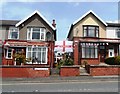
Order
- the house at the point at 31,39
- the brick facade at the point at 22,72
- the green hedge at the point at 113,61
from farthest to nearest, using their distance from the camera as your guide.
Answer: the house at the point at 31,39
the green hedge at the point at 113,61
the brick facade at the point at 22,72

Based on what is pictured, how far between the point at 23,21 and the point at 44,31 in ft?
11.1

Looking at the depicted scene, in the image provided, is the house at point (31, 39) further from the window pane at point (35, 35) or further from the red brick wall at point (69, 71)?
the red brick wall at point (69, 71)

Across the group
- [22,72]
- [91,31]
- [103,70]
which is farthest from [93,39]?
[22,72]

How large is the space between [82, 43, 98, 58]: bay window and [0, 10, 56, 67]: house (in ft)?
18.1

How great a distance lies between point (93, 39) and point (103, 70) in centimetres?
1413

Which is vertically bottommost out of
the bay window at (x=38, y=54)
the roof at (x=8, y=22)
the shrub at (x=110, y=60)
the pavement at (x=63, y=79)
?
the pavement at (x=63, y=79)

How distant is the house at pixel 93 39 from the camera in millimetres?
38944

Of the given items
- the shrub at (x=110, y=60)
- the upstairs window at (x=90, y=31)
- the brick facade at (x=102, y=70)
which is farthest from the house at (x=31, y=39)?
the brick facade at (x=102, y=70)

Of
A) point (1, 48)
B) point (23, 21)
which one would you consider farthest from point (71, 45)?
point (1, 48)

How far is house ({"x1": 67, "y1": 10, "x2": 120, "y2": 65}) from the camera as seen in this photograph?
128ft

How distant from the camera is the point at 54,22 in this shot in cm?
4122

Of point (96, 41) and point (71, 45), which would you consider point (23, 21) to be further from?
point (96, 41)

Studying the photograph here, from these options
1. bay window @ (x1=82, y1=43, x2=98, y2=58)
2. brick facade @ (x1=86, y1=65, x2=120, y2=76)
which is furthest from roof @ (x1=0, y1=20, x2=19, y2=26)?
brick facade @ (x1=86, y1=65, x2=120, y2=76)

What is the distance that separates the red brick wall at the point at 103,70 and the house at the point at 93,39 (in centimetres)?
1251
